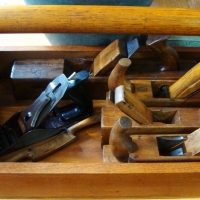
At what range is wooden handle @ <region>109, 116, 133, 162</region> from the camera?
711mm

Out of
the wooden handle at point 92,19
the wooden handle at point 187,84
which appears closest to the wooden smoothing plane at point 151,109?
the wooden handle at point 187,84

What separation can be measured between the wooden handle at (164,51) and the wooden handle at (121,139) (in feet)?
1.07

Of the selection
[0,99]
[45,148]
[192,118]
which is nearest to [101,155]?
[45,148]

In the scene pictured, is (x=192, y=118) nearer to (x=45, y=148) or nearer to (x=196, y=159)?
(x=196, y=159)

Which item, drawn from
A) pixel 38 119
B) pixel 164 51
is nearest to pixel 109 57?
pixel 164 51

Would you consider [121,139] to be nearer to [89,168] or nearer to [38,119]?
[89,168]

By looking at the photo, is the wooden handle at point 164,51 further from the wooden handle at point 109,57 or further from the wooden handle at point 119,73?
the wooden handle at point 119,73

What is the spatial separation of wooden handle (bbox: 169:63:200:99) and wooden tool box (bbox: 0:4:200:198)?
0.06 meters

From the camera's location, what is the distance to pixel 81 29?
81 cm

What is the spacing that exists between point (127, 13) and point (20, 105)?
487 mm

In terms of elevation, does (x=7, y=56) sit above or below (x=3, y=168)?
above

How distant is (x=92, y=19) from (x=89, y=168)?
0.36 metres

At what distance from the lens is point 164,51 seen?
98cm

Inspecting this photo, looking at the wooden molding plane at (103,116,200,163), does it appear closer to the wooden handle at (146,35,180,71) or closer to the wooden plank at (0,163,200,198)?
the wooden plank at (0,163,200,198)
